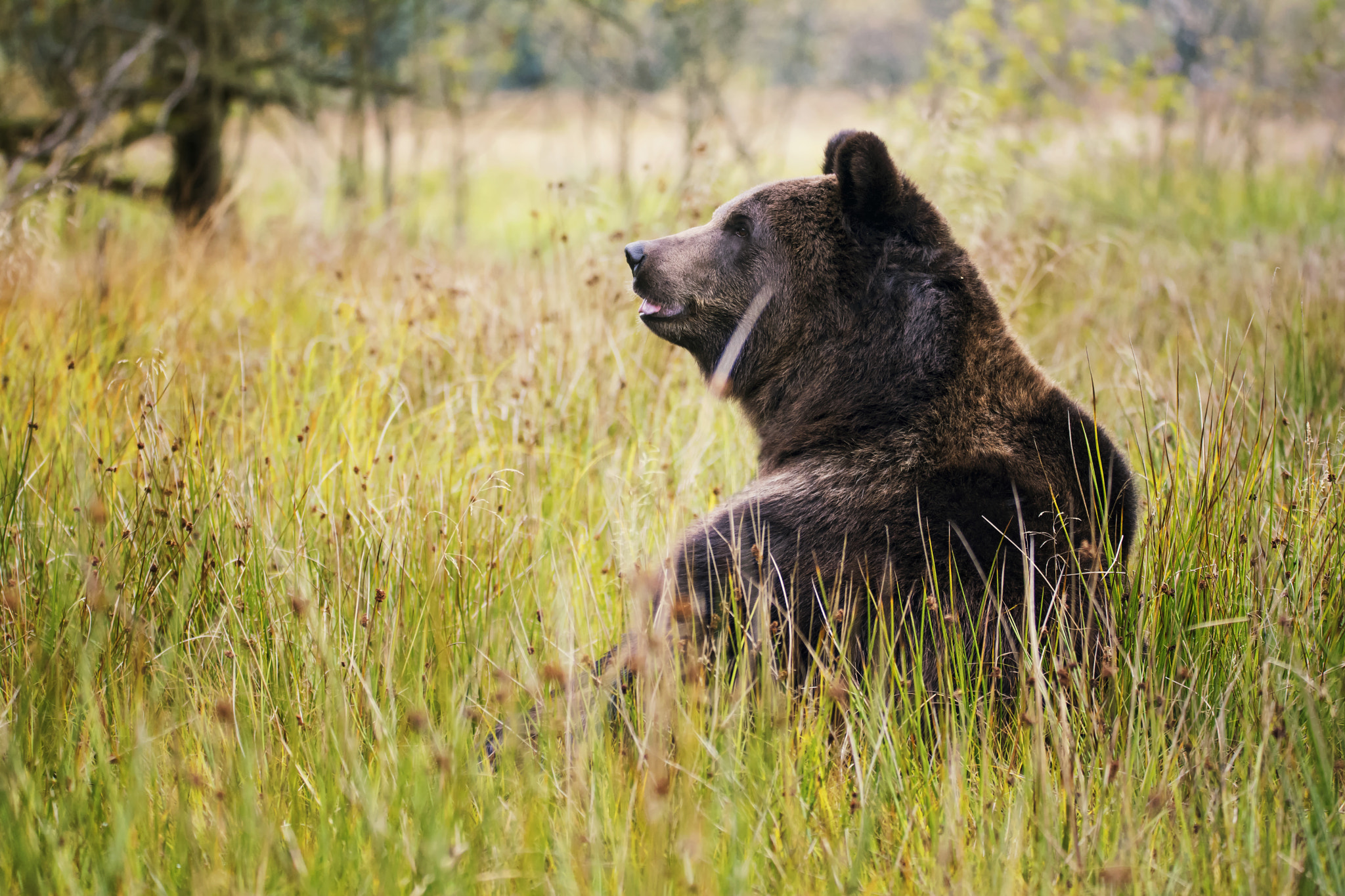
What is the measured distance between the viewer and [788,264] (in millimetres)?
2904

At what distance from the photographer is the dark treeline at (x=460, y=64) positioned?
8.70 m

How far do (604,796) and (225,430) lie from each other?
106 inches

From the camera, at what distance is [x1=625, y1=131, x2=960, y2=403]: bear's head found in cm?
270

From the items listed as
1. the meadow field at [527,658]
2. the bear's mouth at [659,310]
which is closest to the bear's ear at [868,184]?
the bear's mouth at [659,310]

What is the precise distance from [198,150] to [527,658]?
967 centimetres

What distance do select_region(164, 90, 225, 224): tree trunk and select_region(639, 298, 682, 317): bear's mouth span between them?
25.3 ft

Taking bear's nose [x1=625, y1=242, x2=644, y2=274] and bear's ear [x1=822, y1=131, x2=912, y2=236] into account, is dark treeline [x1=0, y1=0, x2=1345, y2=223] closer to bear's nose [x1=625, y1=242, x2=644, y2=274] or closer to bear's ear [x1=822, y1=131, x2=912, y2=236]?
bear's nose [x1=625, y1=242, x2=644, y2=274]

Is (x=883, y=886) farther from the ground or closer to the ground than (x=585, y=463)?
closer to the ground

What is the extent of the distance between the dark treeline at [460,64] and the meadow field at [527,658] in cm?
329

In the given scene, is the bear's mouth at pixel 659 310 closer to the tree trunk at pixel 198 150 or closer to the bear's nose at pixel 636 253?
the bear's nose at pixel 636 253

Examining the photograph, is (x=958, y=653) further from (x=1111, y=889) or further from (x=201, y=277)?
(x=201, y=277)

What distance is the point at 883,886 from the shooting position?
179 centimetres

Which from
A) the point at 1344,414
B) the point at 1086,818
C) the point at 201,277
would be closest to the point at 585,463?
the point at 1086,818

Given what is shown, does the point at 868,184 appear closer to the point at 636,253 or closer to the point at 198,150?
the point at 636,253
